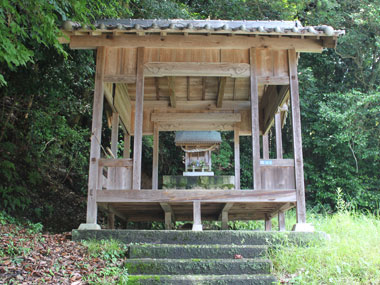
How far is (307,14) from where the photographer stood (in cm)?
1648

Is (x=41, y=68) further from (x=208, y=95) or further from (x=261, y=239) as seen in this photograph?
(x=261, y=239)

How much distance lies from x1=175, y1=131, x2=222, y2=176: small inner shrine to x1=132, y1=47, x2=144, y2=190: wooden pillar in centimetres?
274

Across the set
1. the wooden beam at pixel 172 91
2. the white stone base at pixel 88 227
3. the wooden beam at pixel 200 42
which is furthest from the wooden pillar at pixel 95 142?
the wooden beam at pixel 172 91

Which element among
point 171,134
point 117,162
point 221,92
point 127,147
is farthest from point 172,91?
point 171,134

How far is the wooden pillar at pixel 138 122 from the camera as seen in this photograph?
6699 mm

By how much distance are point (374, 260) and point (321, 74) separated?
13814 millimetres

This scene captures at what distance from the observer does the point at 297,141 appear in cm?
688

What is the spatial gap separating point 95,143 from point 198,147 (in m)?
3.48

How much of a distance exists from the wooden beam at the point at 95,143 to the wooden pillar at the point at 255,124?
2.66 metres

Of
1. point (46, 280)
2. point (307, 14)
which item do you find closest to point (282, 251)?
point (46, 280)

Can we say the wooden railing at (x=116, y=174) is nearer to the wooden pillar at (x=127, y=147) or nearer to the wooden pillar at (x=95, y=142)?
the wooden pillar at (x=95, y=142)

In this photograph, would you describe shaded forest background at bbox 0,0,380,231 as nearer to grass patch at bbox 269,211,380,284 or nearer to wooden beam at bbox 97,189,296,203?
wooden beam at bbox 97,189,296,203

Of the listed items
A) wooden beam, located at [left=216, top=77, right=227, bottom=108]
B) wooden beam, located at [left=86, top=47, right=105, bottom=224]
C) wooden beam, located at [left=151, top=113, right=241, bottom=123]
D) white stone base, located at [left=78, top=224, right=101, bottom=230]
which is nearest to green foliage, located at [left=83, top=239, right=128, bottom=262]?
white stone base, located at [left=78, top=224, right=101, bottom=230]

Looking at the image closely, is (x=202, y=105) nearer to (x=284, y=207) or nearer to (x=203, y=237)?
(x=284, y=207)
